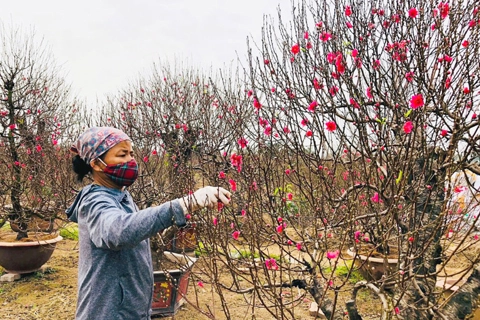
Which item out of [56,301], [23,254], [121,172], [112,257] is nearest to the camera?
[112,257]

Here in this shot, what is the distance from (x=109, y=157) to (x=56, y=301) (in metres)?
3.96

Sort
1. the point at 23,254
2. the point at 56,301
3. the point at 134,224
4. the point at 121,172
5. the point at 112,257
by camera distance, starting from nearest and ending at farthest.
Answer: the point at 134,224, the point at 112,257, the point at 121,172, the point at 56,301, the point at 23,254

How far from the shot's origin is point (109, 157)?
165 centimetres

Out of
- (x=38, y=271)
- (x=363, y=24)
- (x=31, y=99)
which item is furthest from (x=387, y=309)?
(x=31, y=99)

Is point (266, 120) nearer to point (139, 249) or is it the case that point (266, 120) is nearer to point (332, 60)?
point (332, 60)

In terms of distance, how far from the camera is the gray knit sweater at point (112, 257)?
1326 millimetres

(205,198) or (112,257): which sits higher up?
(205,198)

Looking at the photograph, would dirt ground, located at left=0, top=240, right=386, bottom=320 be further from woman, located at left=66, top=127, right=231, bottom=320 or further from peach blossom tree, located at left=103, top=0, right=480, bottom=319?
woman, located at left=66, top=127, right=231, bottom=320

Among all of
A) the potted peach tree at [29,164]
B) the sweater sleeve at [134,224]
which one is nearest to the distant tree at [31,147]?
the potted peach tree at [29,164]

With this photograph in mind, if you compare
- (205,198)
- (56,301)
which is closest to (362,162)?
(205,198)

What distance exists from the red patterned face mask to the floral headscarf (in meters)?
0.07

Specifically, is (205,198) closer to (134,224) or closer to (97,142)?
(134,224)

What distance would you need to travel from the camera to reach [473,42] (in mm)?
2596

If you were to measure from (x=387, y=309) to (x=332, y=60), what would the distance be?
1.88 m
